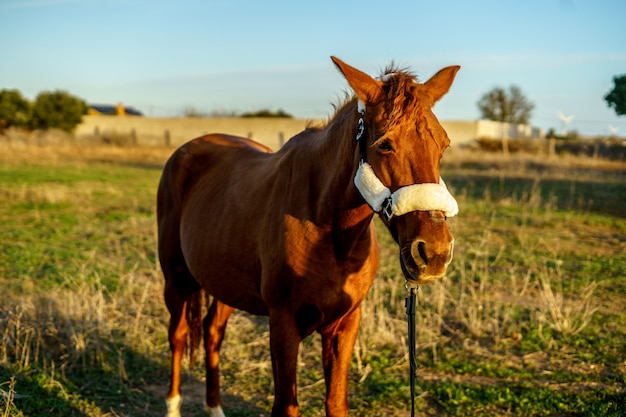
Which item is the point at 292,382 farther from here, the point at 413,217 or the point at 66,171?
the point at 66,171

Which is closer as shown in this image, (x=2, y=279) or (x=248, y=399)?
(x=248, y=399)

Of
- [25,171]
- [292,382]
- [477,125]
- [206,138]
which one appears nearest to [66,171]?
[25,171]

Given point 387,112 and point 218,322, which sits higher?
point 387,112

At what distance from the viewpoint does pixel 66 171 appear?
2102 cm

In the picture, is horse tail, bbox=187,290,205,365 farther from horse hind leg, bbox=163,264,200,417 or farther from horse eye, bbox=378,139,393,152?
horse eye, bbox=378,139,393,152

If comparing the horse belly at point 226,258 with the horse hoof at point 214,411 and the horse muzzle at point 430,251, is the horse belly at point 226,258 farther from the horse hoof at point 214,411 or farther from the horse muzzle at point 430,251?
the horse muzzle at point 430,251

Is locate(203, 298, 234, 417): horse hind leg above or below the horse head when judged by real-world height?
below

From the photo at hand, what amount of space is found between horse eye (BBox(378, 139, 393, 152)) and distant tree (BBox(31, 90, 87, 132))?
41.6 m

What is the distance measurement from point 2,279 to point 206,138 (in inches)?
149

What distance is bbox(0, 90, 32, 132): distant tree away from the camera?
124 ft

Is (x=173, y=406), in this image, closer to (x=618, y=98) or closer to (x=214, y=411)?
(x=214, y=411)

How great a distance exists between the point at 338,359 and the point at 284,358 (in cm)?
33

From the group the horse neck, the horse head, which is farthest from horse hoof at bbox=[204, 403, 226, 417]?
the horse head

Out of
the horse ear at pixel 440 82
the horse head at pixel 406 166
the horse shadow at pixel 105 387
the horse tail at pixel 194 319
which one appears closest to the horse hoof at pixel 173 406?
the horse shadow at pixel 105 387
